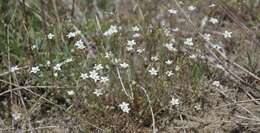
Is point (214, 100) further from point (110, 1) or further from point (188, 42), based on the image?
point (110, 1)

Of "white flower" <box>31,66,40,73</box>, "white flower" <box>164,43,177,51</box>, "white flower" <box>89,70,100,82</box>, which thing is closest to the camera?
"white flower" <box>89,70,100,82</box>

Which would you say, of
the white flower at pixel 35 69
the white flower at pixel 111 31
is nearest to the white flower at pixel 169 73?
the white flower at pixel 111 31

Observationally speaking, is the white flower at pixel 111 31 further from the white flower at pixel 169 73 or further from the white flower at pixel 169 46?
the white flower at pixel 169 73

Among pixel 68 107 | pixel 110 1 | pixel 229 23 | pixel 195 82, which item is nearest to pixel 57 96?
pixel 68 107

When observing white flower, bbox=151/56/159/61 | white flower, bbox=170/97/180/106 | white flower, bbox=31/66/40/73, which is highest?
white flower, bbox=151/56/159/61

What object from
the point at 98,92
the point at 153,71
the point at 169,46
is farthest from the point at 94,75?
the point at 169,46

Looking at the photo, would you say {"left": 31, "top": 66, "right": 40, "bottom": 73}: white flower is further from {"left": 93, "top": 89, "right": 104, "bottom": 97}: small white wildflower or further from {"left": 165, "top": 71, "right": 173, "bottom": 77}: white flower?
{"left": 165, "top": 71, "right": 173, "bottom": 77}: white flower

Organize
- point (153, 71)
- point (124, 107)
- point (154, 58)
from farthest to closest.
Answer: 1. point (154, 58)
2. point (153, 71)
3. point (124, 107)

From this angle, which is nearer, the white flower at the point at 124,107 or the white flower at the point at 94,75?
the white flower at the point at 124,107

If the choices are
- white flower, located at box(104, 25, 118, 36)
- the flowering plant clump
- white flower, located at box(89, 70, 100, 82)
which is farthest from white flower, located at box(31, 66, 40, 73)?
white flower, located at box(104, 25, 118, 36)

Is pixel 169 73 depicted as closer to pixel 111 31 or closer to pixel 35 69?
pixel 111 31

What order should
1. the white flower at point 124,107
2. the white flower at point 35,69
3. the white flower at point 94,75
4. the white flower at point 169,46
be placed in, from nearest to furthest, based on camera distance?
the white flower at point 124,107 < the white flower at point 94,75 < the white flower at point 35,69 < the white flower at point 169,46
